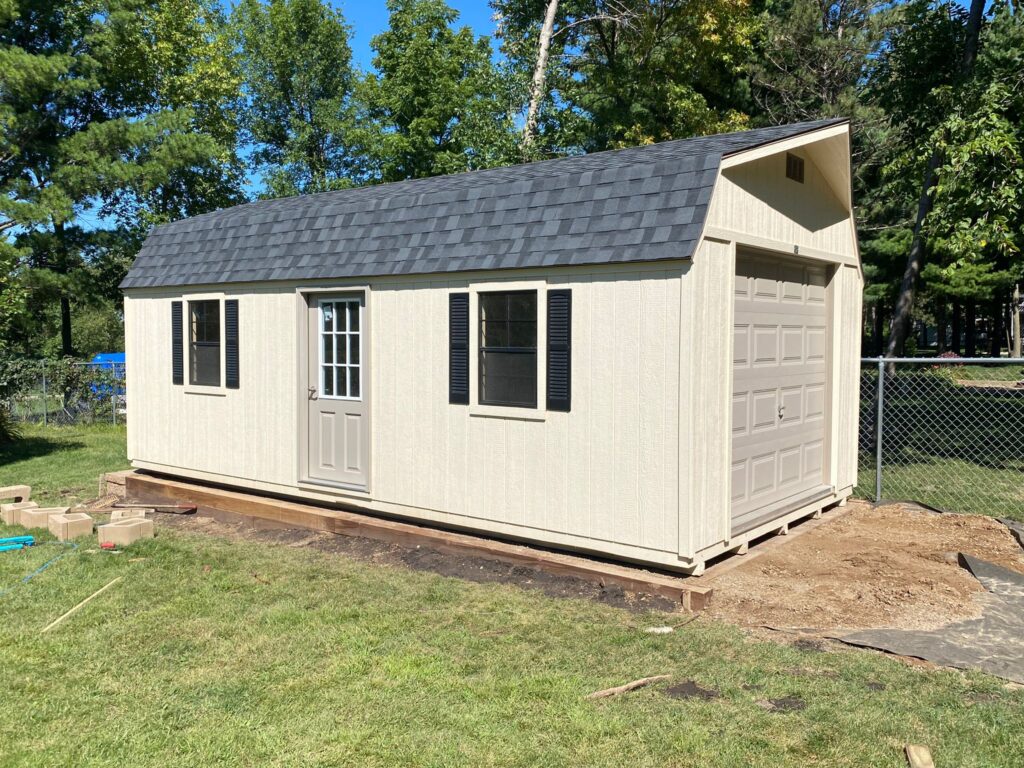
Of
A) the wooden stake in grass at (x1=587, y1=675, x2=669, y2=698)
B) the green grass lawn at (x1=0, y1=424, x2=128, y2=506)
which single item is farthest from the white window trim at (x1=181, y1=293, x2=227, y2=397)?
the wooden stake in grass at (x1=587, y1=675, x2=669, y2=698)

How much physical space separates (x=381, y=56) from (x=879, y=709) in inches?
1035

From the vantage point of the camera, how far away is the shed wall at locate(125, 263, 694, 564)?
562 centimetres

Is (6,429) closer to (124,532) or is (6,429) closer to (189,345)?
(189,345)

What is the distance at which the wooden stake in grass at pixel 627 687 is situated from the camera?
13.3 feet

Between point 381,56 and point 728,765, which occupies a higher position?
point 381,56

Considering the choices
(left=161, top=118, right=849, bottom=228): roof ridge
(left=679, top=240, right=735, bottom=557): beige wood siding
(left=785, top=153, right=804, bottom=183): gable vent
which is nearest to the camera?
(left=679, top=240, right=735, bottom=557): beige wood siding

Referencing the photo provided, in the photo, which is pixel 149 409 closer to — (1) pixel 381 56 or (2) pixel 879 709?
(2) pixel 879 709

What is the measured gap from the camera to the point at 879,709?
3.85m

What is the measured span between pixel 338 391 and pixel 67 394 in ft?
40.9

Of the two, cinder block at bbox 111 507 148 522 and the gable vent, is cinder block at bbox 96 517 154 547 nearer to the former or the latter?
cinder block at bbox 111 507 148 522

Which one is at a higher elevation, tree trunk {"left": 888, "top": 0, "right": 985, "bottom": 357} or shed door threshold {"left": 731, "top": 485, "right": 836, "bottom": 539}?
tree trunk {"left": 888, "top": 0, "right": 985, "bottom": 357}

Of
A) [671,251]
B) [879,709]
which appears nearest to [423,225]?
[671,251]

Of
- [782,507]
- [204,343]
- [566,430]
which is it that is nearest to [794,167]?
[782,507]

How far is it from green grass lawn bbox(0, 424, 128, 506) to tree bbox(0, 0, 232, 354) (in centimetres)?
517
